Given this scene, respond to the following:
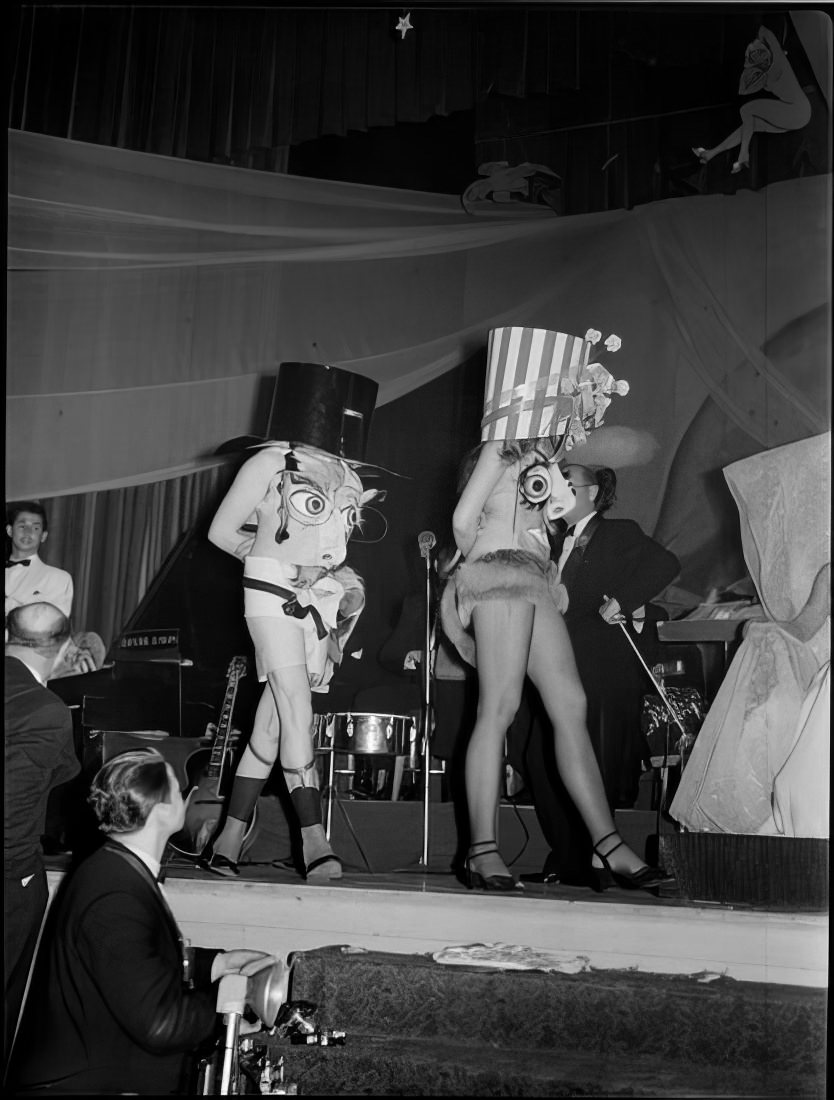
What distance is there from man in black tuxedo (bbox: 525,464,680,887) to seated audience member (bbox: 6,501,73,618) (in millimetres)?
1809

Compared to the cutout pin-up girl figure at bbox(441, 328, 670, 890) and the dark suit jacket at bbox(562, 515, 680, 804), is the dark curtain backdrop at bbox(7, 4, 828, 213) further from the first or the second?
the dark suit jacket at bbox(562, 515, 680, 804)

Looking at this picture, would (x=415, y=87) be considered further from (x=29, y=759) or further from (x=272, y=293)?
(x=29, y=759)

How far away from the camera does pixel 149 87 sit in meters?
4.50

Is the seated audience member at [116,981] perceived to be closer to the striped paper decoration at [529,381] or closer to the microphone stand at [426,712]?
the microphone stand at [426,712]

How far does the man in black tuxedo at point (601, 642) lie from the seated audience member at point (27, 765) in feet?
5.53

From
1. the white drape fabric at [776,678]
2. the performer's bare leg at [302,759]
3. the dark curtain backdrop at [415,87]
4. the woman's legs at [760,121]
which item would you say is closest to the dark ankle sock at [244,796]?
the performer's bare leg at [302,759]

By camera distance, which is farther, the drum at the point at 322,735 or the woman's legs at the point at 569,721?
the drum at the point at 322,735

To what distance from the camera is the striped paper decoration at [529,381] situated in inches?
163

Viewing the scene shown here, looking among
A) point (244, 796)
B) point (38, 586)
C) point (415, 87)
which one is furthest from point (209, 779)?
point (415, 87)

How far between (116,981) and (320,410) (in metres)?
2.16

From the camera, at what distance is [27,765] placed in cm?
406

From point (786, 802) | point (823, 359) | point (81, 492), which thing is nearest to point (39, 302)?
point (81, 492)

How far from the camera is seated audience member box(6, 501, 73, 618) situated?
14.1 feet

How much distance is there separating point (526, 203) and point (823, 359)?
121 centimetres
